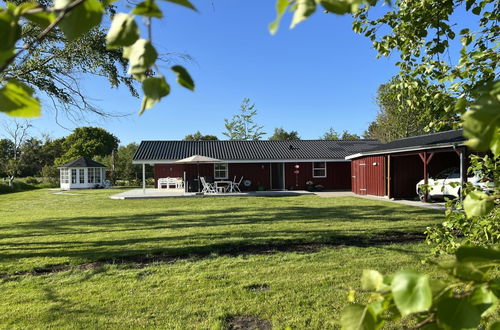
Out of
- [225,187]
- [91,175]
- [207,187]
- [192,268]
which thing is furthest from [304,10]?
[91,175]

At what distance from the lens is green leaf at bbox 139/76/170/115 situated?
583mm

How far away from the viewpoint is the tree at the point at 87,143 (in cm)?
5118

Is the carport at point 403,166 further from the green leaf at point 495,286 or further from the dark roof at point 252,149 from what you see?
the green leaf at point 495,286

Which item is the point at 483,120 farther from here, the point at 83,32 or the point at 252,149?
the point at 252,149

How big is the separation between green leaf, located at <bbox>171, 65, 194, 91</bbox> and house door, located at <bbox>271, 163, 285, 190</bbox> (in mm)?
24855

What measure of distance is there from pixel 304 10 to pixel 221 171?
24620 millimetres

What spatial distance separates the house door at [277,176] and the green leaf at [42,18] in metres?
24.9

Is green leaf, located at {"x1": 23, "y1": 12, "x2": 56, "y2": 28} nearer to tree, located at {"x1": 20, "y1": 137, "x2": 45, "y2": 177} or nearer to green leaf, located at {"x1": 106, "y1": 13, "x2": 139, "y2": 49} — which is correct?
green leaf, located at {"x1": 106, "y1": 13, "x2": 139, "y2": 49}

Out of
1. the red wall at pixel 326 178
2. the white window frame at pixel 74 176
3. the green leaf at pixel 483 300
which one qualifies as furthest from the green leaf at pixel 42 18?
the white window frame at pixel 74 176

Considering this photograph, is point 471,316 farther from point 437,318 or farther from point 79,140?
point 79,140

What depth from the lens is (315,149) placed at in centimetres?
2659

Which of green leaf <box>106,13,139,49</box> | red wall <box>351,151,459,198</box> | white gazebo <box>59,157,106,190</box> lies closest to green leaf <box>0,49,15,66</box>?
green leaf <box>106,13,139,49</box>

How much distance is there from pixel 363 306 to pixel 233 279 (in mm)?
4187

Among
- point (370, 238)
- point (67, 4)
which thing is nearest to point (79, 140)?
point (370, 238)
